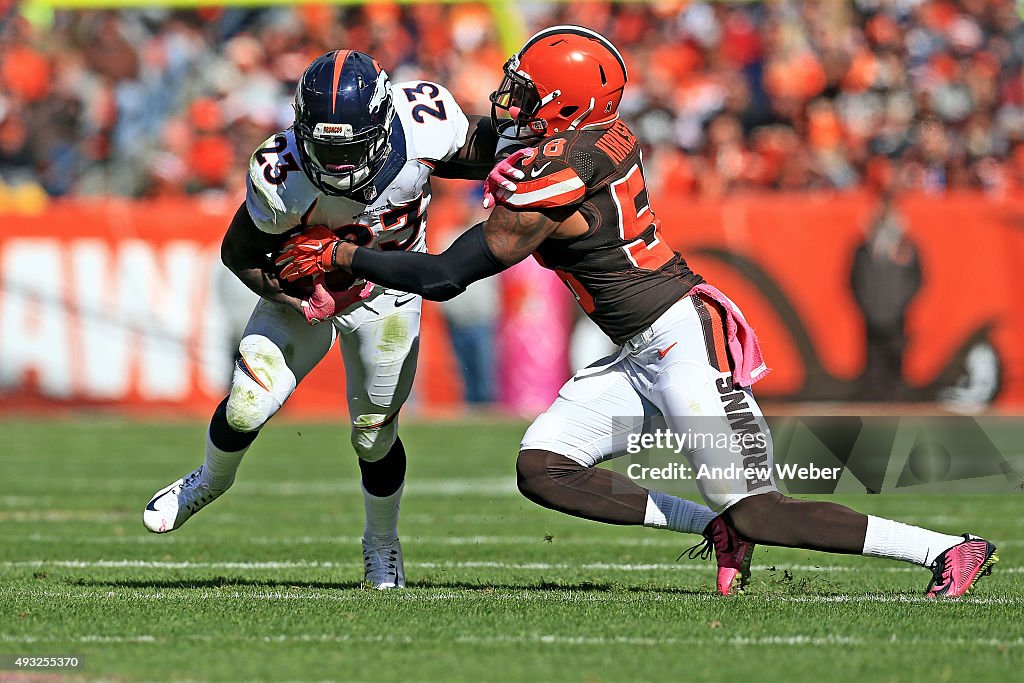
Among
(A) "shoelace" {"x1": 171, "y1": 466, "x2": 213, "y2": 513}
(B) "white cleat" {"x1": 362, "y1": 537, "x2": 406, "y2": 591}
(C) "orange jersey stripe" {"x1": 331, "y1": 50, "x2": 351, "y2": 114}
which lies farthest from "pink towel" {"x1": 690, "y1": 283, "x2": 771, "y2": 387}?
(A) "shoelace" {"x1": 171, "y1": 466, "x2": 213, "y2": 513}

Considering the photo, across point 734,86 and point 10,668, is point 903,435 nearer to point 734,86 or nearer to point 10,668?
point 734,86

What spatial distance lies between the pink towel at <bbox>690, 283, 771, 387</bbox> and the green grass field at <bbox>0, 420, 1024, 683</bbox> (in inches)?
29.2

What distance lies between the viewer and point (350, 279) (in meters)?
5.23

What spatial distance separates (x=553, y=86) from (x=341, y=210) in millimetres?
873

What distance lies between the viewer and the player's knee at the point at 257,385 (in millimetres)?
5484

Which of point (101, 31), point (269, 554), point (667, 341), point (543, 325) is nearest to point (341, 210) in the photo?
point (667, 341)

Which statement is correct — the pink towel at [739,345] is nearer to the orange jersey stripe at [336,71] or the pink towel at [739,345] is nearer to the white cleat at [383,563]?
the orange jersey stripe at [336,71]

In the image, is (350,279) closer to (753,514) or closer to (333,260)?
(333,260)

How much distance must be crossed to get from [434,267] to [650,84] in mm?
9661

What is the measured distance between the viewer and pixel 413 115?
552 cm

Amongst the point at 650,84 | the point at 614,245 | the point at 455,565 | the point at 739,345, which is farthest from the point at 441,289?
the point at 650,84

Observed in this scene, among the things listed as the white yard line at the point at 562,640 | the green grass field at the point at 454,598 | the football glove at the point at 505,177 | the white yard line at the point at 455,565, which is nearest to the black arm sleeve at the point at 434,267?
the football glove at the point at 505,177

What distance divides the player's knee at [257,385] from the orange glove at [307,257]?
0.53m

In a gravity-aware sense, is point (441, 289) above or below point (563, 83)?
below
